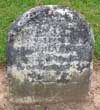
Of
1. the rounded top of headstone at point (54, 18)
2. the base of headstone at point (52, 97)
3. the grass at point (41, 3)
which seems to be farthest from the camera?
the grass at point (41, 3)

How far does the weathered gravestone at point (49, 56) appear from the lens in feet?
13.0

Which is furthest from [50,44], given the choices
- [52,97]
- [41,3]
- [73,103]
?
[41,3]

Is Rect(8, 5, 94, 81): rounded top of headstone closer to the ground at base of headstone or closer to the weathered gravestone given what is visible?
the weathered gravestone

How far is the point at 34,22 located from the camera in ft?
13.0

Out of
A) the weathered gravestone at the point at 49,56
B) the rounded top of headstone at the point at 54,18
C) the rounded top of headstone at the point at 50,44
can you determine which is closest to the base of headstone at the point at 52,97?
the weathered gravestone at the point at 49,56

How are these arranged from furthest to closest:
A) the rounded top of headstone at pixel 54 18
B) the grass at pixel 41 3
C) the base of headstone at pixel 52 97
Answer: the grass at pixel 41 3, the base of headstone at pixel 52 97, the rounded top of headstone at pixel 54 18

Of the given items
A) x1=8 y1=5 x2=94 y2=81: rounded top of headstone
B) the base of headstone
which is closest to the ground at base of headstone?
the base of headstone

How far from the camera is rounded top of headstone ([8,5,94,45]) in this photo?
3914 mm

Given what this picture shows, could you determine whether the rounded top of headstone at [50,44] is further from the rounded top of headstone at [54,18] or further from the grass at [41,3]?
the grass at [41,3]

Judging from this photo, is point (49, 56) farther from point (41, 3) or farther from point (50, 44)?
point (41, 3)

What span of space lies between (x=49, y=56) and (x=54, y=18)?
15.5 inches

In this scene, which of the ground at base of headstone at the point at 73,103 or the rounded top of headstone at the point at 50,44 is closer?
the rounded top of headstone at the point at 50,44

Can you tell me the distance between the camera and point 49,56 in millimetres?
4121

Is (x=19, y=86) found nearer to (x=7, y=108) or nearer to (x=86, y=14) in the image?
(x=7, y=108)
